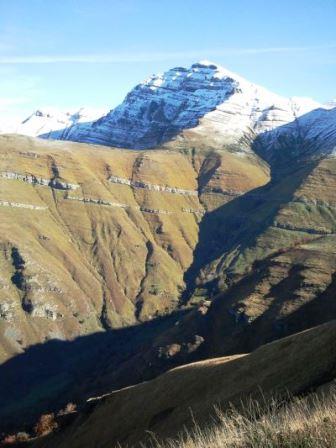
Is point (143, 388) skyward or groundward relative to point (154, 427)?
groundward

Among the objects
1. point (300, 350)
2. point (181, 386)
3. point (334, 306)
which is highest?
point (300, 350)

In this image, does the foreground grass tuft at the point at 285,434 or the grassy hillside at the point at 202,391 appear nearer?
the foreground grass tuft at the point at 285,434

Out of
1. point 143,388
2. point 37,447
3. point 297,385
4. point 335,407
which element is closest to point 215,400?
point 297,385

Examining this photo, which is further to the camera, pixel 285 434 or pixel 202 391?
pixel 202 391

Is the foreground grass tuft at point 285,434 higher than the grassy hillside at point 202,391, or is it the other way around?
the foreground grass tuft at point 285,434

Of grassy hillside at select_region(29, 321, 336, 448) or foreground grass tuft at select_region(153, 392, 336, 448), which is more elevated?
foreground grass tuft at select_region(153, 392, 336, 448)

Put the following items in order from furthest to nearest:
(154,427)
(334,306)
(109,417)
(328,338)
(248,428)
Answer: (334,306)
(109,417)
(154,427)
(328,338)
(248,428)

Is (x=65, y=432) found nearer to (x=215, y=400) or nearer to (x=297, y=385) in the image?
(x=215, y=400)

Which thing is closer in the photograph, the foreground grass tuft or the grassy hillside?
the foreground grass tuft

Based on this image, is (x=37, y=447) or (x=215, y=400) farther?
(x=37, y=447)

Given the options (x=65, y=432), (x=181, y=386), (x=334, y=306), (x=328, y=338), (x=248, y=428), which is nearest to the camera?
(x=248, y=428)

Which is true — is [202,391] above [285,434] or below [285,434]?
below
